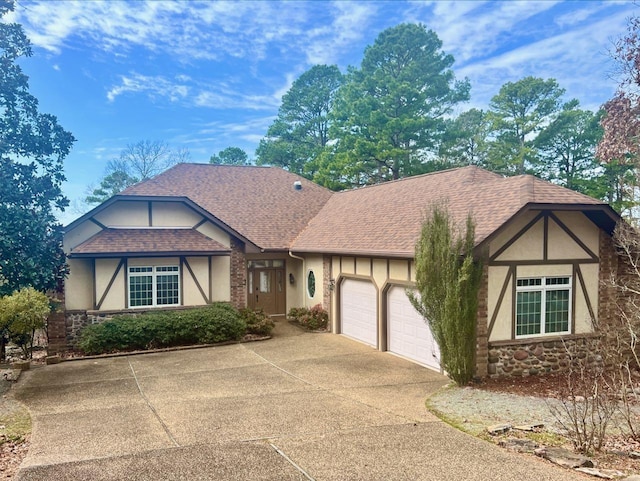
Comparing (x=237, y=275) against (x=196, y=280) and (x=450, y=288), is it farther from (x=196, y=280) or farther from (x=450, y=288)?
(x=450, y=288)

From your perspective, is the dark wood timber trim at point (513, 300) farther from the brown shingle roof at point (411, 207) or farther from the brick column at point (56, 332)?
the brick column at point (56, 332)

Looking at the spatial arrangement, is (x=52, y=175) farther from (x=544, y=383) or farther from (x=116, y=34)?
(x=544, y=383)

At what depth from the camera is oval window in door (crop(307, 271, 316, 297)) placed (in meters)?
18.3

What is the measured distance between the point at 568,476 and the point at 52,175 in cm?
1032

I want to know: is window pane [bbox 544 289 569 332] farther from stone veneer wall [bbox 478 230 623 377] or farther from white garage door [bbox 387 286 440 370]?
white garage door [bbox 387 286 440 370]

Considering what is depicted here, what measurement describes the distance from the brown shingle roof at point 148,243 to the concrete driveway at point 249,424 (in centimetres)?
344

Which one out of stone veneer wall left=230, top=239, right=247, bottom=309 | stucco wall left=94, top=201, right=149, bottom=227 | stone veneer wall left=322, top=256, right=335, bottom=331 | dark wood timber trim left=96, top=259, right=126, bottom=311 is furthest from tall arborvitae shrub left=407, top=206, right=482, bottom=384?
stucco wall left=94, top=201, right=149, bottom=227

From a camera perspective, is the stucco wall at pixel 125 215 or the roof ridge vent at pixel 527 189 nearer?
the roof ridge vent at pixel 527 189

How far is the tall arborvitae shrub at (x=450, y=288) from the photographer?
10.1 meters

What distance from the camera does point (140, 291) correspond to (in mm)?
15312

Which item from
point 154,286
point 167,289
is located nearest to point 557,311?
point 167,289

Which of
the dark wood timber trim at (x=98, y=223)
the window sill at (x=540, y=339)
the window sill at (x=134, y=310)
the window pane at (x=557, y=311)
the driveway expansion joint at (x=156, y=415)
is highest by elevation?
the dark wood timber trim at (x=98, y=223)

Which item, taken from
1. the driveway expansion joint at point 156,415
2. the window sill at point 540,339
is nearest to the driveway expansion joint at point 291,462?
the driveway expansion joint at point 156,415

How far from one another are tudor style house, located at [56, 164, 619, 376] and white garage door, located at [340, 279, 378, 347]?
61mm
